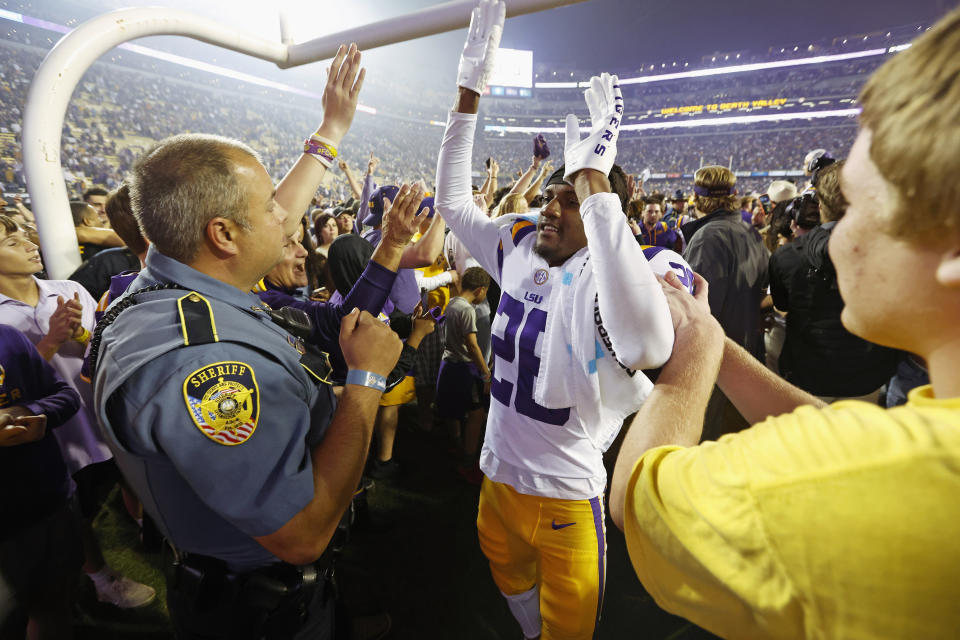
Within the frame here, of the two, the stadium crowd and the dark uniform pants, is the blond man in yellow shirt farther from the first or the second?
the dark uniform pants

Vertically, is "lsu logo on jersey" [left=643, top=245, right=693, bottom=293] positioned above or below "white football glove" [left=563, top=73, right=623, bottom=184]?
below

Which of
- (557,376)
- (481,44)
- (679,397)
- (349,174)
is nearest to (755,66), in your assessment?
(349,174)

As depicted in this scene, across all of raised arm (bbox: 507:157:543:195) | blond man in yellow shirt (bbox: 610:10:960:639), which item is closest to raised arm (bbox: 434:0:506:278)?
blond man in yellow shirt (bbox: 610:10:960:639)

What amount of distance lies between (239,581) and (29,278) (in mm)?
2404

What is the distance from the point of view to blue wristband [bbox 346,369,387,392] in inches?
48.1

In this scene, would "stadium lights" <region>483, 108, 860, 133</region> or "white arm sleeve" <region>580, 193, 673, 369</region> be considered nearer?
"white arm sleeve" <region>580, 193, 673, 369</region>

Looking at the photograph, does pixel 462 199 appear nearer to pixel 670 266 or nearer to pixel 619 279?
pixel 670 266

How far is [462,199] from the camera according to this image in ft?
7.48

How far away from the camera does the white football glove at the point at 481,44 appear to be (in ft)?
6.61

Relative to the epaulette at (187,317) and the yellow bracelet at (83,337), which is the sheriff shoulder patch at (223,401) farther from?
the yellow bracelet at (83,337)

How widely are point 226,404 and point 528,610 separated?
5.73 ft

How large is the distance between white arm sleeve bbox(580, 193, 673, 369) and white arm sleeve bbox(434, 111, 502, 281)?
104 cm

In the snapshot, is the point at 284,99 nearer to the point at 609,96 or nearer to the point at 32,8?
the point at 32,8

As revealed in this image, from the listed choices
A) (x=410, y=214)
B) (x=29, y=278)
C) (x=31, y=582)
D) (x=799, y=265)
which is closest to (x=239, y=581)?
(x=31, y=582)
